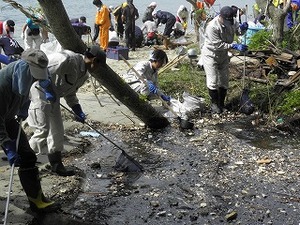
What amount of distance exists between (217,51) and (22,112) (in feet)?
15.9

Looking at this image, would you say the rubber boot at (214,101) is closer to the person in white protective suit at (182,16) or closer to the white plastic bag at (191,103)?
the white plastic bag at (191,103)

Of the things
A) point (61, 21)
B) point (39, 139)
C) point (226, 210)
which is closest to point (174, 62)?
point (61, 21)

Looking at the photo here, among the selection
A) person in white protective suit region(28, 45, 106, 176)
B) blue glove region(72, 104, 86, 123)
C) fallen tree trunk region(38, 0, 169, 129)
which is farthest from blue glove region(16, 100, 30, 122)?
fallen tree trunk region(38, 0, 169, 129)

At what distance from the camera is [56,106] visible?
227 inches

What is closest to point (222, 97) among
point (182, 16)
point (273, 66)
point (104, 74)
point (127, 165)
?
point (273, 66)

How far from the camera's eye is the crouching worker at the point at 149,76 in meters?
8.07

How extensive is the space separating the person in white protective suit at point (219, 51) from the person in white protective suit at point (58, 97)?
3.46 metres

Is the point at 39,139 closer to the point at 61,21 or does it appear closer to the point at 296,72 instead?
the point at 61,21

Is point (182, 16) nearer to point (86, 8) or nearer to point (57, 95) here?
point (57, 95)

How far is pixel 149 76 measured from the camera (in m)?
8.73

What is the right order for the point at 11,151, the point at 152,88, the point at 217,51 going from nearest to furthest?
the point at 11,151
the point at 152,88
the point at 217,51

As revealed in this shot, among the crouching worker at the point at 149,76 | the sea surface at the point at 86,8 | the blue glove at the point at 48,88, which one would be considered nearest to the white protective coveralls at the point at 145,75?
the crouching worker at the point at 149,76

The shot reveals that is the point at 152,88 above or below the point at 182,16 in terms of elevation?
above

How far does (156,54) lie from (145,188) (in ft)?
9.32
